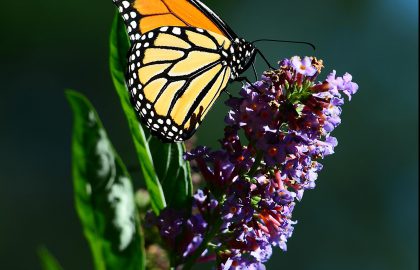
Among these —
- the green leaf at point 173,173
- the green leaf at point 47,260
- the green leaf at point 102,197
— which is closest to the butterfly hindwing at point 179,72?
the green leaf at point 173,173

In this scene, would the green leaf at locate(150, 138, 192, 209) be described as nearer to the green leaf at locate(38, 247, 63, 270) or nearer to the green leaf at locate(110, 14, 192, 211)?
the green leaf at locate(110, 14, 192, 211)

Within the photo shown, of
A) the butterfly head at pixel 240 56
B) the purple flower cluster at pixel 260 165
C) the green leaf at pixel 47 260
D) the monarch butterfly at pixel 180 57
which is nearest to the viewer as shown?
the green leaf at pixel 47 260

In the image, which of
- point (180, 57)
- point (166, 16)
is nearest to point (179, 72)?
point (180, 57)

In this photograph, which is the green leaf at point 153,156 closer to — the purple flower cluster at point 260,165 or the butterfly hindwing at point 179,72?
the purple flower cluster at point 260,165

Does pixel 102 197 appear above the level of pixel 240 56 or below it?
below

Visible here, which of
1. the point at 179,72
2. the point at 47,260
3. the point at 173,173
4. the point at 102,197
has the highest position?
the point at 179,72

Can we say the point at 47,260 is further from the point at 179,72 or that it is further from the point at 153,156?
the point at 179,72

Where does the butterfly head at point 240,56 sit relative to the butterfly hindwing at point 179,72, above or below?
above
